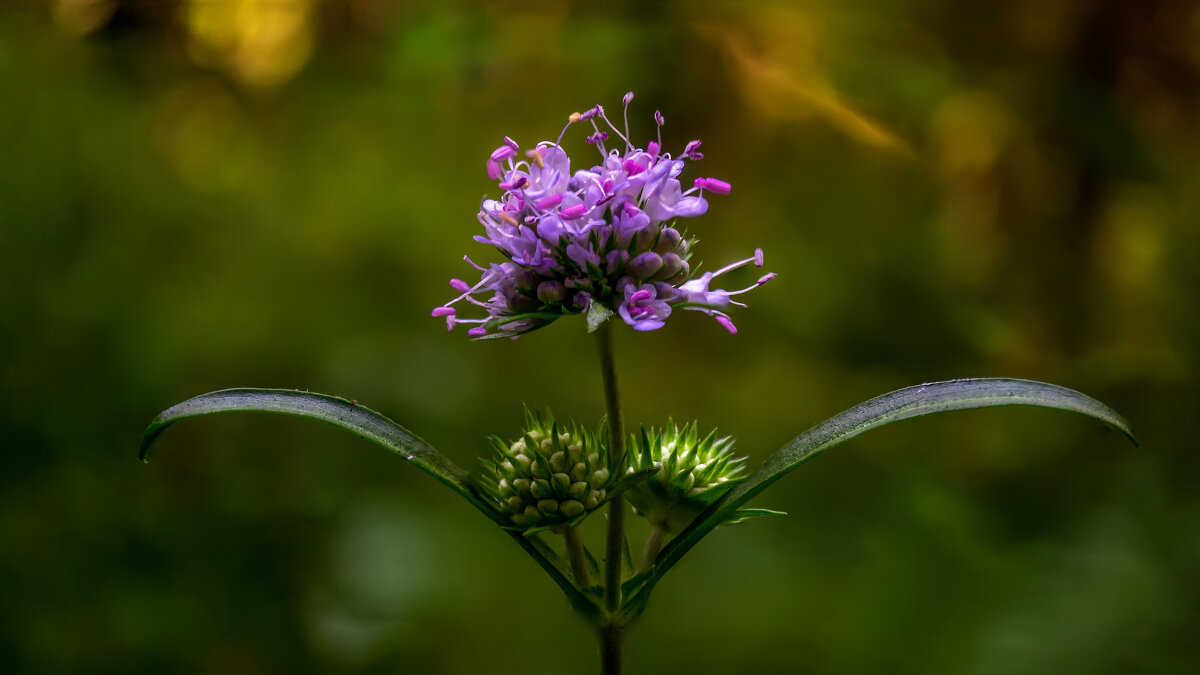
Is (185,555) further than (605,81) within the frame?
No

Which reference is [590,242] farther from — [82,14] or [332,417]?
[82,14]

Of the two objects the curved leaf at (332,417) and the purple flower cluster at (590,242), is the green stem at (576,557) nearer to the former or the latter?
the curved leaf at (332,417)

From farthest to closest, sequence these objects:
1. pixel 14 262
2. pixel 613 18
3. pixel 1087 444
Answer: pixel 613 18, pixel 1087 444, pixel 14 262

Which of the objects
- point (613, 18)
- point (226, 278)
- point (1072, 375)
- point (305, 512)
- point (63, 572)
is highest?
point (613, 18)

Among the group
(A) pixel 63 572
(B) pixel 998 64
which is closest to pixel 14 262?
(A) pixel 63 572

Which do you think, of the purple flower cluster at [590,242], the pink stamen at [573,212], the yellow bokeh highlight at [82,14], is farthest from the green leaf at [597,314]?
the yellow bokeh highlight at [82,14]

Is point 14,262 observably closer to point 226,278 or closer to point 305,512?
point 226,278

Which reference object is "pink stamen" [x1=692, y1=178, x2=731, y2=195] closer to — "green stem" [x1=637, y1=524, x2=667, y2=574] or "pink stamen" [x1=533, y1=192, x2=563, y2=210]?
"pink stamen" [x1=533, y1=192, x2=563, y2=210]
